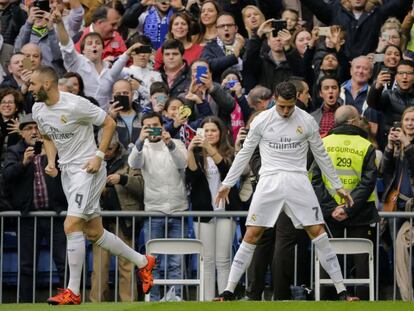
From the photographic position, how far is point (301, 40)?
2166cm

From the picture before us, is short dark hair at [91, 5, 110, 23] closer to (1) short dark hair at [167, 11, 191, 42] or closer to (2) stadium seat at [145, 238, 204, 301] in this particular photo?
(1) short dark hair at [167, 11, 191, 42]

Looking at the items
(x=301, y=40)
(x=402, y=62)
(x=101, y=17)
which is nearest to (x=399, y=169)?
(x=402, y=62)

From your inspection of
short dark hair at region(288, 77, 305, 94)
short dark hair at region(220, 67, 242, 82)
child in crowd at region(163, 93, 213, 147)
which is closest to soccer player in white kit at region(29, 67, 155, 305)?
child in crowd at region(163, 93, 213, 147)

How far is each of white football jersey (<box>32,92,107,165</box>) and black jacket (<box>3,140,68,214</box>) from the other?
168cm

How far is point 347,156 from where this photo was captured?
17.7 meters

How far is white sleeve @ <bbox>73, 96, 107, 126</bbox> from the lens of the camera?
16.6m

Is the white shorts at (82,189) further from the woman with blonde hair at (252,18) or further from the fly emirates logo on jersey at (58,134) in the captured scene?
the woman with blonde hair at (252,18)

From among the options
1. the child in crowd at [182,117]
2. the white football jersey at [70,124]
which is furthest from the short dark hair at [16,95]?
the white football jersey at [70,124]

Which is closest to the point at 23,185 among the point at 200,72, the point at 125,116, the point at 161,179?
the point at 161,179

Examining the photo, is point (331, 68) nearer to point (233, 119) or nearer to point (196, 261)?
point (233, 119)

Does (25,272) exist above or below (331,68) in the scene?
below

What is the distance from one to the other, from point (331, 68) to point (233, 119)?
5.45 ft

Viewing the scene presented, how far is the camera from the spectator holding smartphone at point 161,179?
1809cm

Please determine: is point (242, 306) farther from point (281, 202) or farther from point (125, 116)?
point (125, 116)
